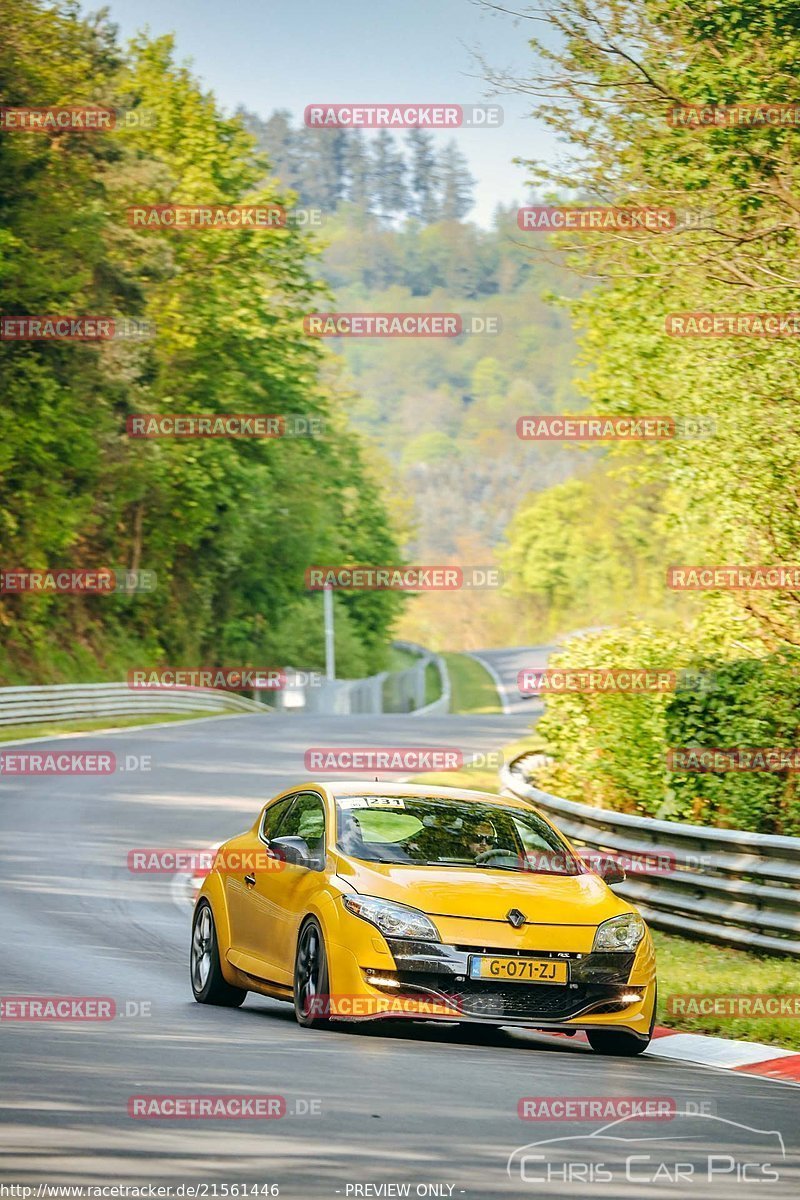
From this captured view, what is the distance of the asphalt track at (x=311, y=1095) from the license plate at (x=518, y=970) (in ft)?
1.31

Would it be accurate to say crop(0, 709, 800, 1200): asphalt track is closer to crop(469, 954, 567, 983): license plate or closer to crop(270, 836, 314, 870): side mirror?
crop(469, 954, 567, 983): license plate

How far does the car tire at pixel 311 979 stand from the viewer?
399 inches

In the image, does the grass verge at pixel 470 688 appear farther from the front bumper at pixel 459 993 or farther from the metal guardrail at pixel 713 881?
the front bumper at pixel 459 993

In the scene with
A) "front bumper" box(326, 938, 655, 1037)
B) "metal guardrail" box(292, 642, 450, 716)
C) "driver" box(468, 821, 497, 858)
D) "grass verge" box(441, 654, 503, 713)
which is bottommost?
"grass verge" box(441, 654, 503, 713)

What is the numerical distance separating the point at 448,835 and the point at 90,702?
3385cm

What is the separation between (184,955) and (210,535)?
49834 mm

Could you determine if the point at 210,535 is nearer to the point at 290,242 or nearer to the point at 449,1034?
the point at 290,242

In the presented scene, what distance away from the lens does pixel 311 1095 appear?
310 inches

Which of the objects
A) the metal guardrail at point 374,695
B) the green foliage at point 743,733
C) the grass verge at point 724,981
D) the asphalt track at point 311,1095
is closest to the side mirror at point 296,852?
the asphalt track at point 311,1095

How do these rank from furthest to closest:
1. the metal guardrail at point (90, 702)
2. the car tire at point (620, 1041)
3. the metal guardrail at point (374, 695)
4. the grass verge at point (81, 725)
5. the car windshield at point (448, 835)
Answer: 1. the metal guardrail at point (374, 695)
2. the metal guardrail at point (90, 702)
3. the grass verge at point (81, 725)
4. the car windshield at point (448, 835)
5. the car tire at point (620, 1041)

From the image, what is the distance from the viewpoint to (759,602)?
70.8 ft

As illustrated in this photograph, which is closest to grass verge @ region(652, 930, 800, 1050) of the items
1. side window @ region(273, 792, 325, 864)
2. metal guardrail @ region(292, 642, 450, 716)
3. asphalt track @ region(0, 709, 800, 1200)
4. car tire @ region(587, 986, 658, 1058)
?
car tire @ region(587, 986, 658, 1058)

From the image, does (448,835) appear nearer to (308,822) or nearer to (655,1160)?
(308,822)

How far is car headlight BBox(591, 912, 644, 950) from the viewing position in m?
10.2
